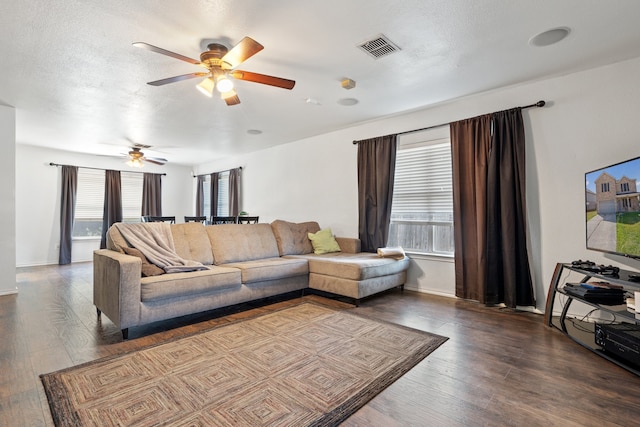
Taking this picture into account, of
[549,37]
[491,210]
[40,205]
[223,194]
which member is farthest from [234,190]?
[549,37]

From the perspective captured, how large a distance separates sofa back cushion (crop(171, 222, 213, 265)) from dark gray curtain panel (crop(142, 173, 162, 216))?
5.21 meters

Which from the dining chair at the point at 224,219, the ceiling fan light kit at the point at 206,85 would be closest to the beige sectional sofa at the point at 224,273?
the dining chair at the point at 224,219

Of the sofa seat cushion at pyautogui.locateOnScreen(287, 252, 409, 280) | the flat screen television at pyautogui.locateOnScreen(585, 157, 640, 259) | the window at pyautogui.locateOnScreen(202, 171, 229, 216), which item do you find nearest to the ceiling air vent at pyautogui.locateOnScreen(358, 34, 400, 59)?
the flat screen television at pyautogui.locateOnScreen(585, 157, 640, 259)

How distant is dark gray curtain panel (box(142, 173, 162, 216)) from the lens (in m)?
8.04

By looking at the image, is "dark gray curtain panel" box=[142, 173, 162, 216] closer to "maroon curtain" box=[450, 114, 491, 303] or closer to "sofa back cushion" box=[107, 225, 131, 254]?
"sofa back cushion" box=[107, 225, 131, 254]

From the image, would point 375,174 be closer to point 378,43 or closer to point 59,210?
point 378,43

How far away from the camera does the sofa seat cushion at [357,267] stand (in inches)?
138

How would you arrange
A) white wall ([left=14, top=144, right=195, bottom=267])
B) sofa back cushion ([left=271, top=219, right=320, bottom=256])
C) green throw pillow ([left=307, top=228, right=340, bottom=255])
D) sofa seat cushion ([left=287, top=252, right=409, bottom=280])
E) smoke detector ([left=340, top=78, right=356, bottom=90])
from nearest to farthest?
1. smoke detector ([left=340, top=78, right=356, bottom=90])
2. sofa seat cushion ([left=287, top=252, right=409, bottom=280])
3. sofa back cushion ([left=271, top=219, right=320, bottom=256])
4. green throw pillow ([left=307, top=228, right=340, bottom=255])
5. white wall ([left=14, top=144, right=195, bottom=267])

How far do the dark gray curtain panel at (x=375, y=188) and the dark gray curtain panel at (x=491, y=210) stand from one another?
91 centimetres

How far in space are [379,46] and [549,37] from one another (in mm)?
1383

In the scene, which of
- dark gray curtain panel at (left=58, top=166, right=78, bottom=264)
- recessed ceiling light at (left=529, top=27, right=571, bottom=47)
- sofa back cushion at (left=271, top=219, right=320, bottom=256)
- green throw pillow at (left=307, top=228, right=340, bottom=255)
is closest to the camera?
recessed ceiling light at (left=529, top=27, right=571, bottom=47)

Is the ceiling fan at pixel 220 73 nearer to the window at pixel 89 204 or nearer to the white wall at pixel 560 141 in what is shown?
the white wall at pixel 560 141

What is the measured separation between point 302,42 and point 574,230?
3.25 metres

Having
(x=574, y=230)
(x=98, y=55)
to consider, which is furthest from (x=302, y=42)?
(x=574, y=230)
